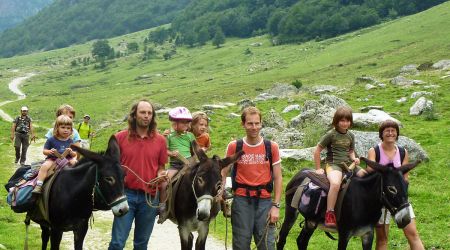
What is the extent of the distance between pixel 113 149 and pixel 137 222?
129 centimetres

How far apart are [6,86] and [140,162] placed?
122 meters

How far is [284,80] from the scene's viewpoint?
229 feet

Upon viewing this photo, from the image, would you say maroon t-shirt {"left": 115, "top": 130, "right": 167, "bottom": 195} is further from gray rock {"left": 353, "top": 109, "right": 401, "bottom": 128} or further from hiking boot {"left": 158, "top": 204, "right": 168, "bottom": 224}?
gray rock {"left": 353, "top": 109, "right": 401, "bottom": 128}

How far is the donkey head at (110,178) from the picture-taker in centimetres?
707

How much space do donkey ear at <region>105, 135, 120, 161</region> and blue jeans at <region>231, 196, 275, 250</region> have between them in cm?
200

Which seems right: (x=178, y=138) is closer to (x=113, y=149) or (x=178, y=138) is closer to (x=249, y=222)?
(x=113, y=149)

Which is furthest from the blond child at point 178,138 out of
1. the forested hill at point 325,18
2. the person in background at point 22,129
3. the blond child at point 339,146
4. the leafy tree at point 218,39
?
the leafy tree at point 218,39

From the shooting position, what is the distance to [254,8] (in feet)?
602

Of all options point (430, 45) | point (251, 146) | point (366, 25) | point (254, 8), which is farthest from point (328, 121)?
point (254, 8)

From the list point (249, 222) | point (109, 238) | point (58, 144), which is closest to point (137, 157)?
point (249, 222)

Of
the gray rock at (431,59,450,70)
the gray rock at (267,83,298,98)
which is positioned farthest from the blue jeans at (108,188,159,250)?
the gray rock at (431,59,450,70)

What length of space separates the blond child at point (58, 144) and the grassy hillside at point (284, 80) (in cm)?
514

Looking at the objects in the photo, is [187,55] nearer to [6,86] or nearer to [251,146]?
[6,86]

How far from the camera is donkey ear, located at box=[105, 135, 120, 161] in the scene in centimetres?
738
